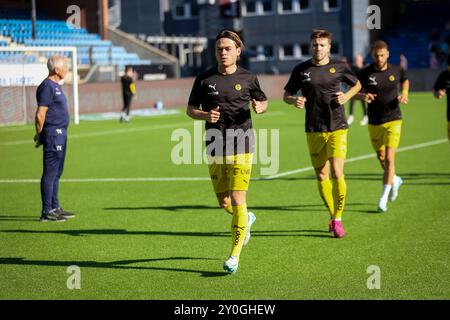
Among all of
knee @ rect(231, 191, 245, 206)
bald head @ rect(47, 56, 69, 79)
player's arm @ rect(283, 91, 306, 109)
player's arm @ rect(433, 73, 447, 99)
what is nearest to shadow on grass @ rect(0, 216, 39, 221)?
bald head @ rect(47, 56, 69, 79)

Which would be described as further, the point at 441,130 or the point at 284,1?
the point at 284,1

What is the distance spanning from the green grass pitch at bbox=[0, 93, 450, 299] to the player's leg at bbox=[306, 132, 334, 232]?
419 millimetres

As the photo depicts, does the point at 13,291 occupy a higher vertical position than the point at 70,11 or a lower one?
lower

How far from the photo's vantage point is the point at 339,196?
35.0 feet

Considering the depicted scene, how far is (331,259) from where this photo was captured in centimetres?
919

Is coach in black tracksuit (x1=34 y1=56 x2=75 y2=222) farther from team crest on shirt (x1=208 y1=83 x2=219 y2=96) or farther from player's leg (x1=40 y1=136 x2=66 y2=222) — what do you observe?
team crest on shirt (x1=208 y1=83 x2=219 y2=96)

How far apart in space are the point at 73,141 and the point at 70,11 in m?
20.6

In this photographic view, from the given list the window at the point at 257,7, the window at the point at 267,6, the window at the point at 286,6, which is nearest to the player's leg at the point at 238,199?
the window at the point at 286,6

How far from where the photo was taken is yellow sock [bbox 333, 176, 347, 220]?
10.6 meters

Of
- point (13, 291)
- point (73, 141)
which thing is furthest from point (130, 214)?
point (73, 141)

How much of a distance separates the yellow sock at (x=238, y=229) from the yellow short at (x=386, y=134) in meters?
4.43

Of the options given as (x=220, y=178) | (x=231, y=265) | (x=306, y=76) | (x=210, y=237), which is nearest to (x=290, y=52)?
(x=306, y=76)

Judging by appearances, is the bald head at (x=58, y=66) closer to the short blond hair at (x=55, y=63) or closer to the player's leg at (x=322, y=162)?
the short blond hair at (x=55, y=63)

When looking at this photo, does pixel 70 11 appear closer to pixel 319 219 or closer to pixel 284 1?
pixel 284 1
